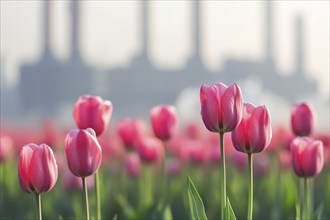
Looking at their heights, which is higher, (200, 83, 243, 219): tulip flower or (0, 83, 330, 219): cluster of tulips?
(200, 83, 243, 219): tulip flower

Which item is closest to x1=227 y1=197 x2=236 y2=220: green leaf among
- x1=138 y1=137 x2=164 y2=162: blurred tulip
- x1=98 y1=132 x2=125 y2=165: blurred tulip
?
x1=138 y1=137 x2=164 y2=162: blurred tulip

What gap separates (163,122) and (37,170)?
1036 millimetres

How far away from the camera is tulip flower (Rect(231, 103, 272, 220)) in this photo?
1.48 metres

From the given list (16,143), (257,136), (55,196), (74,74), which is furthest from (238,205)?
(74,74)

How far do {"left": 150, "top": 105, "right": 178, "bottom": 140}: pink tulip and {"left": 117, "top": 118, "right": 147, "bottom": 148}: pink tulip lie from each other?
1.30 feet

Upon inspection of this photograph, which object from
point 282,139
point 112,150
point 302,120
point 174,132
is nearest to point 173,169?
point 282,139

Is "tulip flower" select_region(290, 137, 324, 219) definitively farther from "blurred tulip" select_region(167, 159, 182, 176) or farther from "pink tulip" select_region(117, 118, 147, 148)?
"blurred tulip" select_region(167, 159, 182, 176)

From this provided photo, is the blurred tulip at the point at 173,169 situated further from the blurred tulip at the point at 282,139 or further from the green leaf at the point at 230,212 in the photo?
the green leaf at the point at 230,212

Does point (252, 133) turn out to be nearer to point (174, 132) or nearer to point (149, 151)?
point (174, 132)

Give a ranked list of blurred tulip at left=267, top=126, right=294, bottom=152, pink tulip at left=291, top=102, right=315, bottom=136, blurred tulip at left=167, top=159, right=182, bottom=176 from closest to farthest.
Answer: pink tulip at left=291, top=102, right=315, bottom=136 < blurred tulip at left=267, top=126, right=294, bottom=152 < blurred tulip at left=167, top=159, right=182, bottom=176

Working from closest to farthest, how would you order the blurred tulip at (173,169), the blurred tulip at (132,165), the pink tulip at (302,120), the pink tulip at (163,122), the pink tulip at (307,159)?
the pink tulip at (307,159), the pink tulip at (302,120), the pink tulip at (163,122), the blurred tulip at (132,165), the blurred tulip at (173,169)

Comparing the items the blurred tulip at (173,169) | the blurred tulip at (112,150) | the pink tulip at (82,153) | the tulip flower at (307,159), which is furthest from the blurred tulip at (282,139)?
the pink tulip at (82,153)

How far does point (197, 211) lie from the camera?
1.45 metres

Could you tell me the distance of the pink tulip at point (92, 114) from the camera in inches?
72.1
